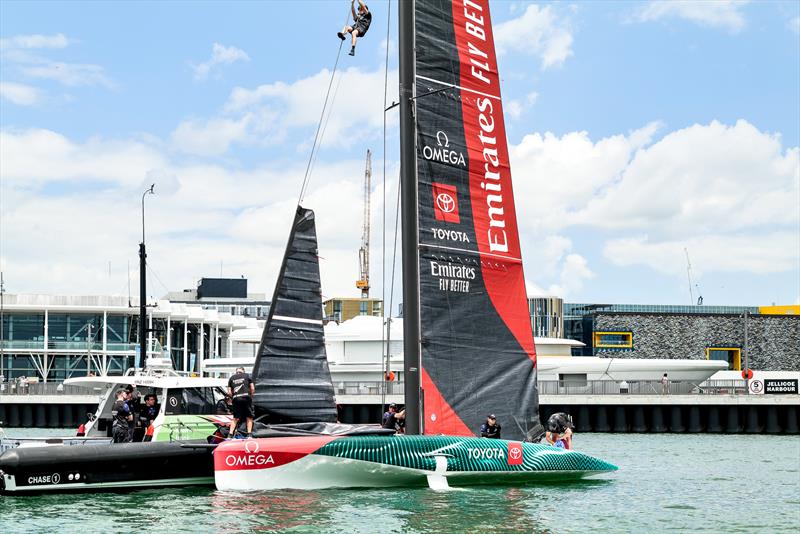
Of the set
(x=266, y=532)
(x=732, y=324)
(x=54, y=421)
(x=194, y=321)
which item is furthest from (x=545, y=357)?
(x=266, y=532)

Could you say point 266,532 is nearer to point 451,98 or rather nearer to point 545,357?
point 451,98

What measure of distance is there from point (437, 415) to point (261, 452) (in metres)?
3.68

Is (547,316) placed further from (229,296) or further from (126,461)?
(126,461)

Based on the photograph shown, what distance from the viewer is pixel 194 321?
90.8m

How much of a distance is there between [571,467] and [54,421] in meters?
39.7

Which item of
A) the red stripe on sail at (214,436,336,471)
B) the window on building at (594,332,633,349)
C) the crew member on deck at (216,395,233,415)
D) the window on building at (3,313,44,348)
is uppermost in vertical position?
the window on building at (3,313,44,348)

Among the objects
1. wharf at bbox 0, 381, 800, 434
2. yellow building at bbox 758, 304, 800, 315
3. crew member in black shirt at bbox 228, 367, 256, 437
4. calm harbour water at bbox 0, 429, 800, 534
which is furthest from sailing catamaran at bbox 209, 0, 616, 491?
yellow building at bbox 758, 304, 800, 315

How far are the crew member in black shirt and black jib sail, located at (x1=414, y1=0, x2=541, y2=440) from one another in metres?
3.51

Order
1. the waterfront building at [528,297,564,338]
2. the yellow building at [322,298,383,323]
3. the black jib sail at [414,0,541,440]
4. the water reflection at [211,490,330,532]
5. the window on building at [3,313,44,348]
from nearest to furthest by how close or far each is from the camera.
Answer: the water reflection at [211,490,330,532] → the black jib sail at [414,0,541,440] → the window on building at [3,313,44,348] → the waterfront building at [528,297,564,338] → the yellow building at [322,298,383,323]

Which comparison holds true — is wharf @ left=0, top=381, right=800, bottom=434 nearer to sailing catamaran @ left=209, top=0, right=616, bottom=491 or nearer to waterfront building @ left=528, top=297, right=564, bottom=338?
sailing catamaran @ left=209, top=0, right=616, bottom=491

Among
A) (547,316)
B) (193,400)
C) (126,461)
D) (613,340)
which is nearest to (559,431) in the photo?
(193,400)

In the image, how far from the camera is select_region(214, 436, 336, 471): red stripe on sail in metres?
19.9

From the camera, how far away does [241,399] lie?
836 inches

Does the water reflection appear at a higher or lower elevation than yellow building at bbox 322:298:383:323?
lower
